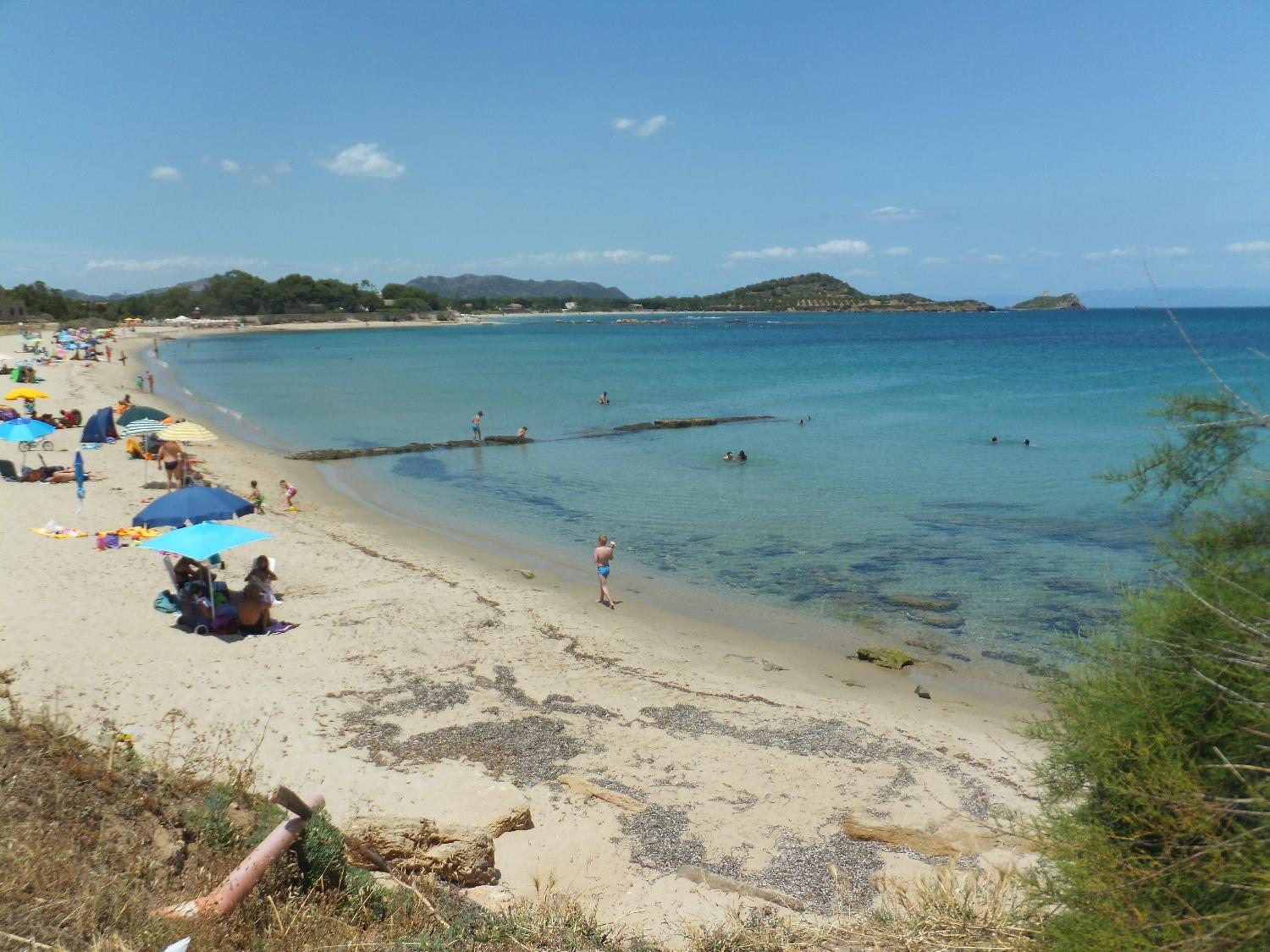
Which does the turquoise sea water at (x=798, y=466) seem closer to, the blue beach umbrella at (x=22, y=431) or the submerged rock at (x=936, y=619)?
the submerged rock at (x=936, y=619)

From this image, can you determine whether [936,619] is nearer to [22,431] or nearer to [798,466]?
[798,466]

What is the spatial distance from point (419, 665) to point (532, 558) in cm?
706

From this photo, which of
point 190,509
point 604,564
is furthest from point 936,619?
point 190,509

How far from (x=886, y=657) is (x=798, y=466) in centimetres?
1698

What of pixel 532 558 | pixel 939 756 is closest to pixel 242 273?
pixel 532 558

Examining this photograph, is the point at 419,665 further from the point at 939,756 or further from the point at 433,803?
the point at 939,756

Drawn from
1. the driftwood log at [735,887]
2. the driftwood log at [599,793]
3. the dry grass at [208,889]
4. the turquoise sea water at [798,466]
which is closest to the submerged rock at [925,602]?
the turquoise sea water at [798,466]

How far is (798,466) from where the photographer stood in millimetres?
29359

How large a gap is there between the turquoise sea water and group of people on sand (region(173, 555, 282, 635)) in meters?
6.51

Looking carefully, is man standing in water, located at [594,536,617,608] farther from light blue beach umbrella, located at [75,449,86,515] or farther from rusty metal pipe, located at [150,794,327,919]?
light blue beach umbrella, located at [75,449,86,515]

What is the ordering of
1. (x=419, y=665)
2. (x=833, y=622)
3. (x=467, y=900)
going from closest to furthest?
(x=467, y=900), (x=419, y=665), (x=833, y=622)

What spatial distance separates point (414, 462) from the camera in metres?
30.5

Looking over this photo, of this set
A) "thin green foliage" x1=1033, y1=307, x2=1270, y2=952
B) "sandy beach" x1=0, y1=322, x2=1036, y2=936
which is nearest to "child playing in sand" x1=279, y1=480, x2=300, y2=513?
"sandy beach" x1=0, y1=322, x2=1036, y2=936

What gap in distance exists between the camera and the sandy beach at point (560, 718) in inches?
298
